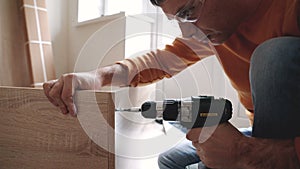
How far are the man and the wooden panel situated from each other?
1.6 inches

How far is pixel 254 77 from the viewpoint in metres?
0.50

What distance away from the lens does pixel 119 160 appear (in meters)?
0.57

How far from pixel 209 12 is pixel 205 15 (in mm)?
11

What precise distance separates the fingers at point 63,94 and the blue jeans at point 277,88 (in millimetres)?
398

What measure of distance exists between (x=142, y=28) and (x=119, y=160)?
84 centimetres

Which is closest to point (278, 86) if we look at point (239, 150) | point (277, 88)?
point (277, 88)

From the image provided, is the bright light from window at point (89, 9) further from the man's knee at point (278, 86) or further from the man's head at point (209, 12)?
the man's knee at point (278, 86)

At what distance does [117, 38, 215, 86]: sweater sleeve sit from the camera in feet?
2.55

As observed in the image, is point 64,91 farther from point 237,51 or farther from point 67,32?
point 67,32

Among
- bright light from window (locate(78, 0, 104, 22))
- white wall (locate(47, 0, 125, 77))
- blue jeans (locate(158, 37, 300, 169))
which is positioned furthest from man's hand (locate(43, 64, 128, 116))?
bright light from window (locate(78, 0, 104, 22))

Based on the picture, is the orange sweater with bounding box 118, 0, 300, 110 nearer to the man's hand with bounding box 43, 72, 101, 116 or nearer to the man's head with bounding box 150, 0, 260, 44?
the man's head with bounding box 150, 0, 260, 44

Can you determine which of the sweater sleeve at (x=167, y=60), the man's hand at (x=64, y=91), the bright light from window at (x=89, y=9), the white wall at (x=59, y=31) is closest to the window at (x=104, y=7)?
the bright light from window at (x=89, y=9)

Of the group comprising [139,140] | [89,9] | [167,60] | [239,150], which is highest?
[89,9]

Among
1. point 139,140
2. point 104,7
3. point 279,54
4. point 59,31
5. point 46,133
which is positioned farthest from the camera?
point 104,7
